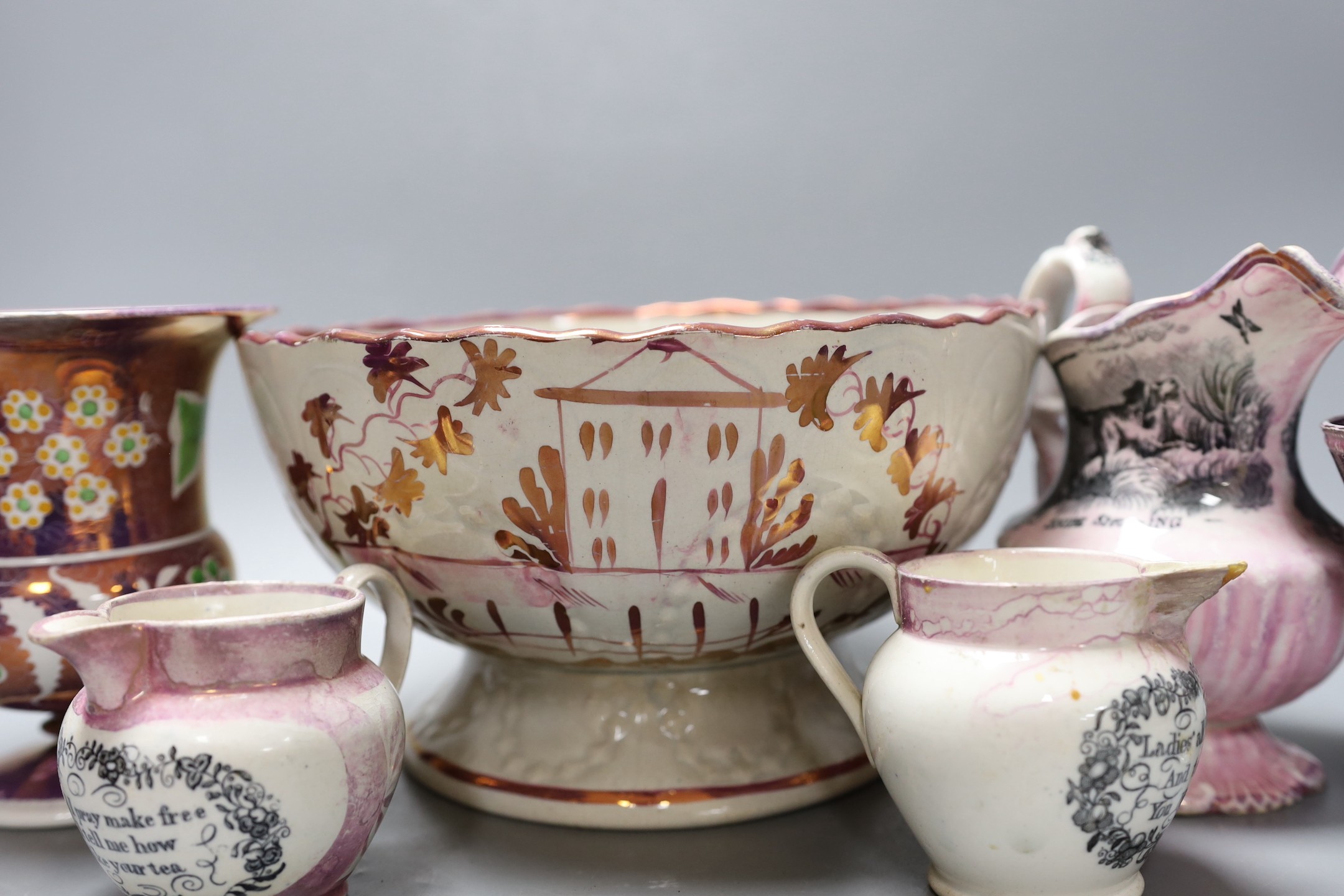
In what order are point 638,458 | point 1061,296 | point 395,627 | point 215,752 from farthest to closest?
point 1061,296 < point 395,627 < point 638,458 < point 215,752

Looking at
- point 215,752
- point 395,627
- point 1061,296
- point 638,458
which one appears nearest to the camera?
point 215,752

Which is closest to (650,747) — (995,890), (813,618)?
(813,618)

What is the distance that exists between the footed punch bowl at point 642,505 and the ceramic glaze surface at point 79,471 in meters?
0.09

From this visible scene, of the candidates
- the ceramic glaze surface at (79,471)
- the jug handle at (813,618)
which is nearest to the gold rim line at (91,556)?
the ceramic glaze surface at (79,471)

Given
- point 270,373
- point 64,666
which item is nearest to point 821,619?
point 270,373

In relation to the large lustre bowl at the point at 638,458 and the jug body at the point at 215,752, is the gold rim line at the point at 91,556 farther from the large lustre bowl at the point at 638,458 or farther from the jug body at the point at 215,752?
the jug body at the point at 215,752

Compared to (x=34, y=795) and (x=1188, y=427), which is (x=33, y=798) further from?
(x=1188, y=427)

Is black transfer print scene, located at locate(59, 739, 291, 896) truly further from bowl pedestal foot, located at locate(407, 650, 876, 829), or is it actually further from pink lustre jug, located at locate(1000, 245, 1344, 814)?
pink lustre jug, located at locate(1000, 245, 1344, 814)

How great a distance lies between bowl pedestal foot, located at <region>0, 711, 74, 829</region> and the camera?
3.80ft

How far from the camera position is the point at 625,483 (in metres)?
1.00

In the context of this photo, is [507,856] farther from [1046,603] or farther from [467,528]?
[1046,603]

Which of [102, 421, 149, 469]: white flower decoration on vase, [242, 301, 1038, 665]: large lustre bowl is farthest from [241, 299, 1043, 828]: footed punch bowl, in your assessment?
[102, 421, 149, 469]: white flower decoration on vase

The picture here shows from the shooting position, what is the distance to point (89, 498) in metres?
1.14

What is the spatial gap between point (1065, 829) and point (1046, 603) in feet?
0.48
